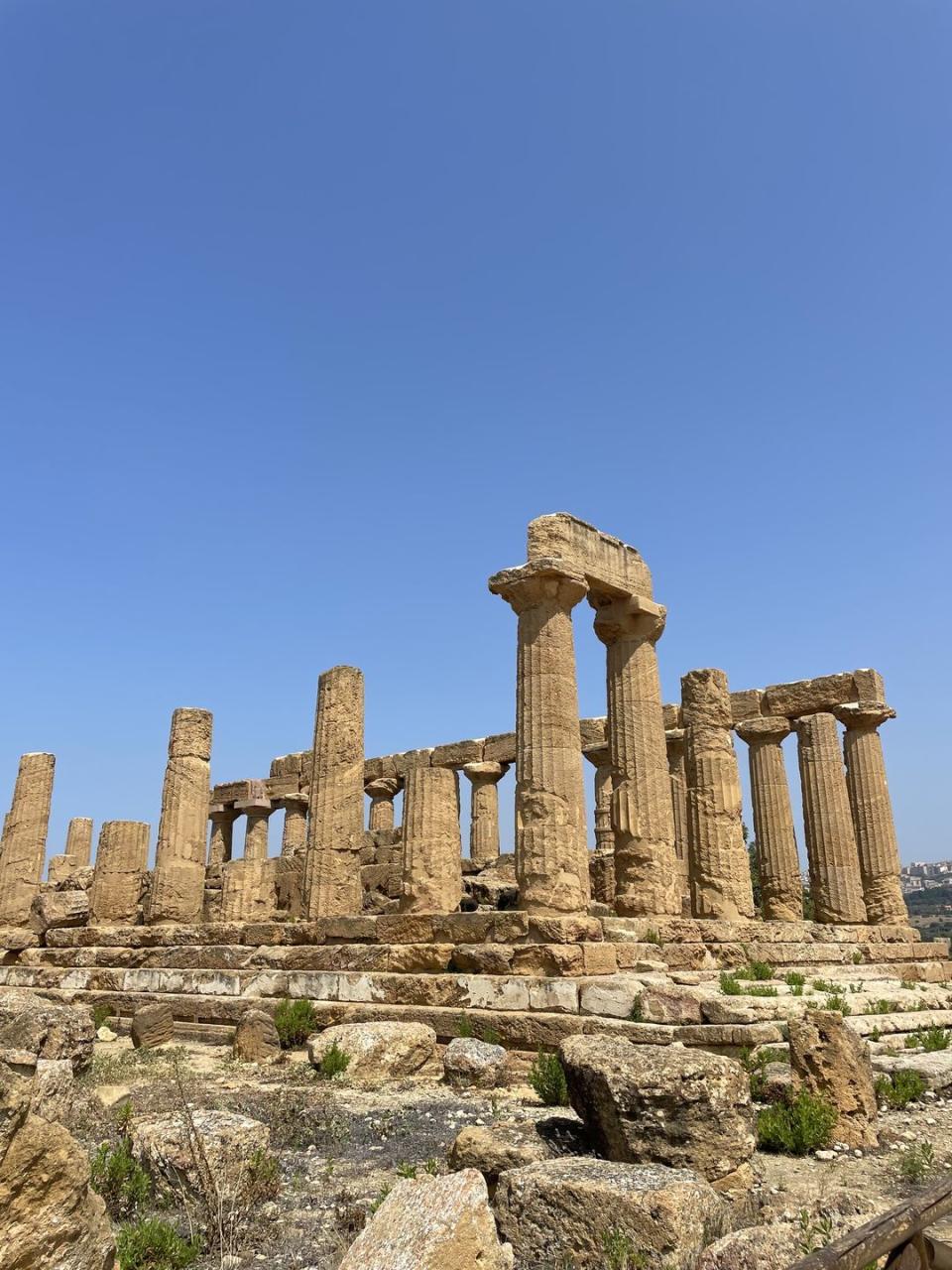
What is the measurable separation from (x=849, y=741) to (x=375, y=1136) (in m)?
18.4

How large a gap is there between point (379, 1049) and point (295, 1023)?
2.32 metres

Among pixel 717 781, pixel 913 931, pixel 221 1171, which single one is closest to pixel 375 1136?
pixel 221 1171

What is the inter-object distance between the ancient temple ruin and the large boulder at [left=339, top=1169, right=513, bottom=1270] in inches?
212

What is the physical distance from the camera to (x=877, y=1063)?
29.0 feet

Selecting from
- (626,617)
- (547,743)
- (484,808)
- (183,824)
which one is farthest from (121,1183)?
(484,808)

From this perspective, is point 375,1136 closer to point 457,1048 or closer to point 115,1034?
point 457,1048

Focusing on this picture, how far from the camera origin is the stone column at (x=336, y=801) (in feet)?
53.7

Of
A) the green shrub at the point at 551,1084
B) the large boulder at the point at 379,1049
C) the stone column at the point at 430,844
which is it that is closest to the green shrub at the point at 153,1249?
the green shrub at the point at 551,1084

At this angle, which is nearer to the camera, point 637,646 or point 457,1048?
point 457,1048

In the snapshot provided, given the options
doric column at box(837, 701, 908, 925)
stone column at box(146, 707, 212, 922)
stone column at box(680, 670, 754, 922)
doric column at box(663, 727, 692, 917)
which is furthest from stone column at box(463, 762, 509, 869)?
doric column at box(837, 701, 908, 925)

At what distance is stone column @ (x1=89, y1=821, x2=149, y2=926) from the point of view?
19938 mm

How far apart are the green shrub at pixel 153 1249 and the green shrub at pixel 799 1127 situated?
3966mm

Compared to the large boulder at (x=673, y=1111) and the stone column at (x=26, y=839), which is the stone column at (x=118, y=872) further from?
the large boulder at (x=673, y=1111)

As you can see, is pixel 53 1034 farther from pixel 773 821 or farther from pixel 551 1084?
pixel 773 821
